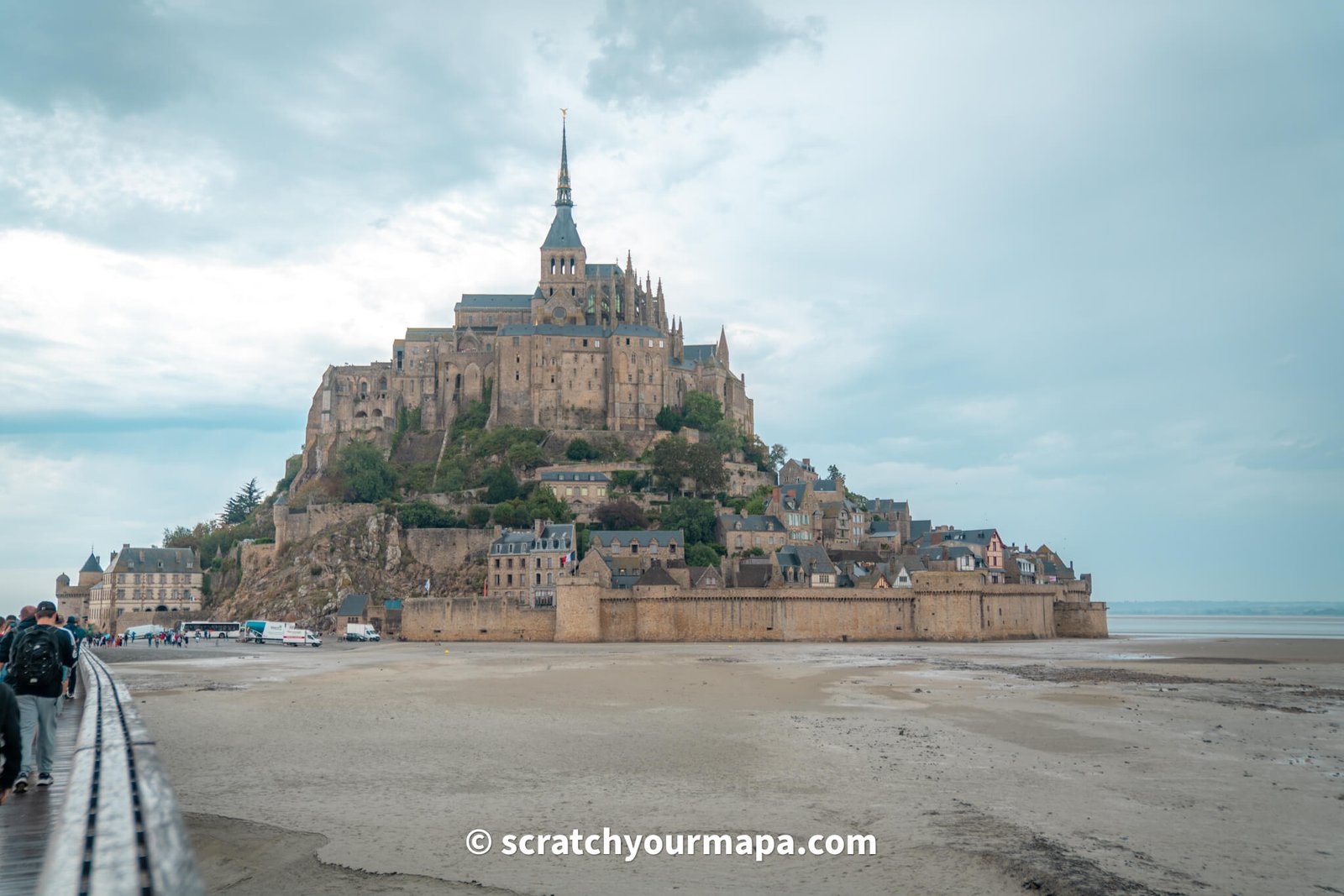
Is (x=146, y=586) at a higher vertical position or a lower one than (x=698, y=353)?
lower

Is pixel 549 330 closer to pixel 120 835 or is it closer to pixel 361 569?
pixel 361 569

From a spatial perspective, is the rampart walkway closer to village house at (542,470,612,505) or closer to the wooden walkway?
the wooden walkway

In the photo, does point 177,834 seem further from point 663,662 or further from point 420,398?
point 420,398

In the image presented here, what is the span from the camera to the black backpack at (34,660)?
9672mm

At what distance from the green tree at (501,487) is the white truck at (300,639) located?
59.7 ft

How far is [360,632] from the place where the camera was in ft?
193

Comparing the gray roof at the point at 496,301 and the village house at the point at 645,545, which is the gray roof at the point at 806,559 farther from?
the gray roof at the point at 496,301

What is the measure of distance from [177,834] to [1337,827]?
14.7 m

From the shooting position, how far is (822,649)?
49.5 metres

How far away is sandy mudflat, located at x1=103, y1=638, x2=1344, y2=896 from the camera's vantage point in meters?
11.7

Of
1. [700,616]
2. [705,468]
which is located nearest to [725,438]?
[705,468]

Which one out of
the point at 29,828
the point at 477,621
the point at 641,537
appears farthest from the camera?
the point at 641,537

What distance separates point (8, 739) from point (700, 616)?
1959 inches

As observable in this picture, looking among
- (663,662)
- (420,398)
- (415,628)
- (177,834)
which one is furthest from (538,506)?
(177,834)
